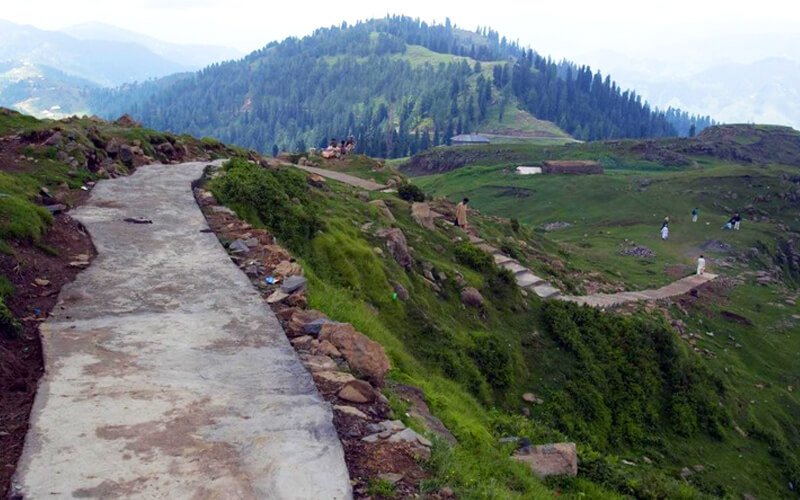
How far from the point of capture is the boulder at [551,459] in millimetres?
8572

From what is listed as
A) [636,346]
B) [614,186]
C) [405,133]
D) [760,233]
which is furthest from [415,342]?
[405,133]

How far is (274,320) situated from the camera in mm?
8984

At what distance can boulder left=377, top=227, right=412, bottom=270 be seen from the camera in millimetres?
17734

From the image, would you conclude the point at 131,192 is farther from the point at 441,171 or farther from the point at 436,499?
the point at 441,171

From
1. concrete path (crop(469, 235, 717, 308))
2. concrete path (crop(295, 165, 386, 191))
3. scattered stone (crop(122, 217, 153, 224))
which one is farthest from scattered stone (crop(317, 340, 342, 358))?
concrete path (crop(295, 165, 386, 191))

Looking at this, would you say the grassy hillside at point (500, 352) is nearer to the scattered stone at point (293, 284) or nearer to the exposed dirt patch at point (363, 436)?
the scattered stone at point (293, 284)

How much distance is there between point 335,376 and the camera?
299 inches

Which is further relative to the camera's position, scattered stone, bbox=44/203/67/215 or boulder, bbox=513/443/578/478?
scattered stone, bbox=44/203/67/215

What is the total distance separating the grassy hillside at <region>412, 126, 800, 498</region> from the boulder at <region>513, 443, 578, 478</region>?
882 centimetres

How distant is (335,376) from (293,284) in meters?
2.96

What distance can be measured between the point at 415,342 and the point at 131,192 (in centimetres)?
880

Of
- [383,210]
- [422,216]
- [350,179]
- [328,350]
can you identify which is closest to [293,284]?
[328,350]

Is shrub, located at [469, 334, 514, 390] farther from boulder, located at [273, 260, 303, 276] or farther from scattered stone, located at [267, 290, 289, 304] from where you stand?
scattered stone, located at [267, 290, 289, 304]

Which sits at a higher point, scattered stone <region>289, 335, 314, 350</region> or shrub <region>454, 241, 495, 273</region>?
scattered stone <region>289, 335, 314, 350</region>
